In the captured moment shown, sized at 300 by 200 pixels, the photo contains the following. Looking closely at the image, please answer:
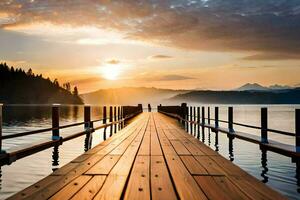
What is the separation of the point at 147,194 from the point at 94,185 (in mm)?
932

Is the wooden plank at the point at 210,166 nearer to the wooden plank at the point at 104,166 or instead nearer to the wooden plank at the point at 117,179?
the wooden plank at the point at 117,179

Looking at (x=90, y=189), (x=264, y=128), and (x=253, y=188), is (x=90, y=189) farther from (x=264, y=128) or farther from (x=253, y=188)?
(x=264, y=128)

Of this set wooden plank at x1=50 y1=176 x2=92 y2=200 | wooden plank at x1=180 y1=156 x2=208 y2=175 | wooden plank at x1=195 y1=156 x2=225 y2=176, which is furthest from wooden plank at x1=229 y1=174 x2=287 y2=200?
wooden plank at x1=50 y1=176 x2=92 y2=200

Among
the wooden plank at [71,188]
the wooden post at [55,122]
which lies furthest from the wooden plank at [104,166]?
the wooden post at [55,122]

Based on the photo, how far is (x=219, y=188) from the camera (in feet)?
16.4

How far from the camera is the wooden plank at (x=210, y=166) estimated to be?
6.09 metres

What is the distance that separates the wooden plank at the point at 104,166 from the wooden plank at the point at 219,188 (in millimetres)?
1762

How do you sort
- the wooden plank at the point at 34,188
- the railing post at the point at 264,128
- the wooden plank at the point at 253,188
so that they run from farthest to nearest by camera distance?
the railing post at the point at 264,128, the wooden plank at the point at 253,188, the wooden plank at the point at 34,188

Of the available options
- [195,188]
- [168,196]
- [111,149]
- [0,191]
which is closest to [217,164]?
[195,188]

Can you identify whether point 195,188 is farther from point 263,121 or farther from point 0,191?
point 0,191

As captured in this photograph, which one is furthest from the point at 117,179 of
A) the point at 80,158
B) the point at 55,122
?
the point at 55,122

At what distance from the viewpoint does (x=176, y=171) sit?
20.6 ft

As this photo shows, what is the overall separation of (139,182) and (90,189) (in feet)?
2.88

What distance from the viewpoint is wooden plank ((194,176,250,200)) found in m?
4.59
